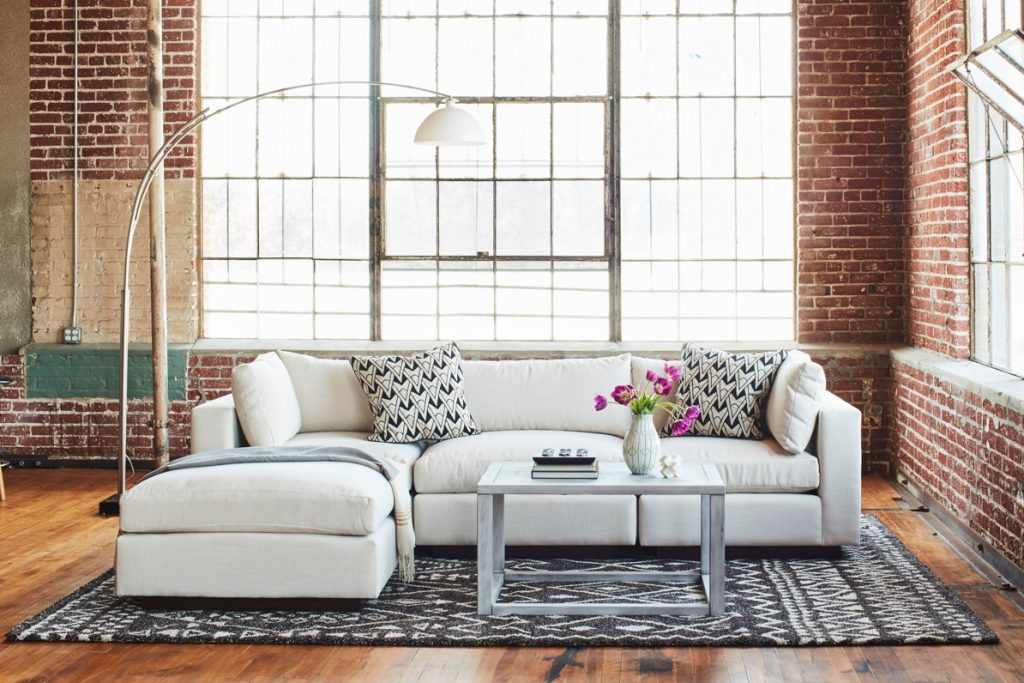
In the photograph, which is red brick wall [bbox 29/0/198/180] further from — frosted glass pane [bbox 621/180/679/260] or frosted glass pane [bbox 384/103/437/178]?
frosted glass pane [bbox 621/180/679/260]

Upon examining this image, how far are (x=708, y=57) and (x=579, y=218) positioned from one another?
137 centimetres

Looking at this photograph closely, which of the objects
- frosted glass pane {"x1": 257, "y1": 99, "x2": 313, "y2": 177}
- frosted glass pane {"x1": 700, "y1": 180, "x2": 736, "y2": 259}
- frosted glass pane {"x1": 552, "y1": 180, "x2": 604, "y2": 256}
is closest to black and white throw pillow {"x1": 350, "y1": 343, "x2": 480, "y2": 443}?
frosted glass pane {"x1": 552, "y1": 180, "x2": 604, "y2": 256}

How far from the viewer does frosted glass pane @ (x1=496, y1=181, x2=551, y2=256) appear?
25.9 ft

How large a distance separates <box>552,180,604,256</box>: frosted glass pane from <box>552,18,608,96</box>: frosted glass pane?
66 centimetres

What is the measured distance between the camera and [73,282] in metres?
7.94

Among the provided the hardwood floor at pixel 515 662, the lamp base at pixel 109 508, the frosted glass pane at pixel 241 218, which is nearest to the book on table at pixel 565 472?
the hardwood floor at pixel 515 662

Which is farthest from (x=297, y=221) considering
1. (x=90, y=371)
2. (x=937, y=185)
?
(x=937, y=185)

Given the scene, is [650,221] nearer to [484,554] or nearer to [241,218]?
[241,218]

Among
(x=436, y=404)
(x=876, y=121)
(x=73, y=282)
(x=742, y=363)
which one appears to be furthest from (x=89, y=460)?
(x=876, y=121)

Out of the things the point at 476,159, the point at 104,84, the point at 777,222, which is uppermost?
the point at 104,84

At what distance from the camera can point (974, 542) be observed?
5.58 meters

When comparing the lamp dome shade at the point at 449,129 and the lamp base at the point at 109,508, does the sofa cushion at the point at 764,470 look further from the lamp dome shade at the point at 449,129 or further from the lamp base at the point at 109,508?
the lamp base at the point at 109,508

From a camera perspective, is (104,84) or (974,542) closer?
(974,542)

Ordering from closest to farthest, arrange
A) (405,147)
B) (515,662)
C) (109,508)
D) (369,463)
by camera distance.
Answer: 1. (515,662)
2. (369,463)
3. (109,508)
4. (405,147)
